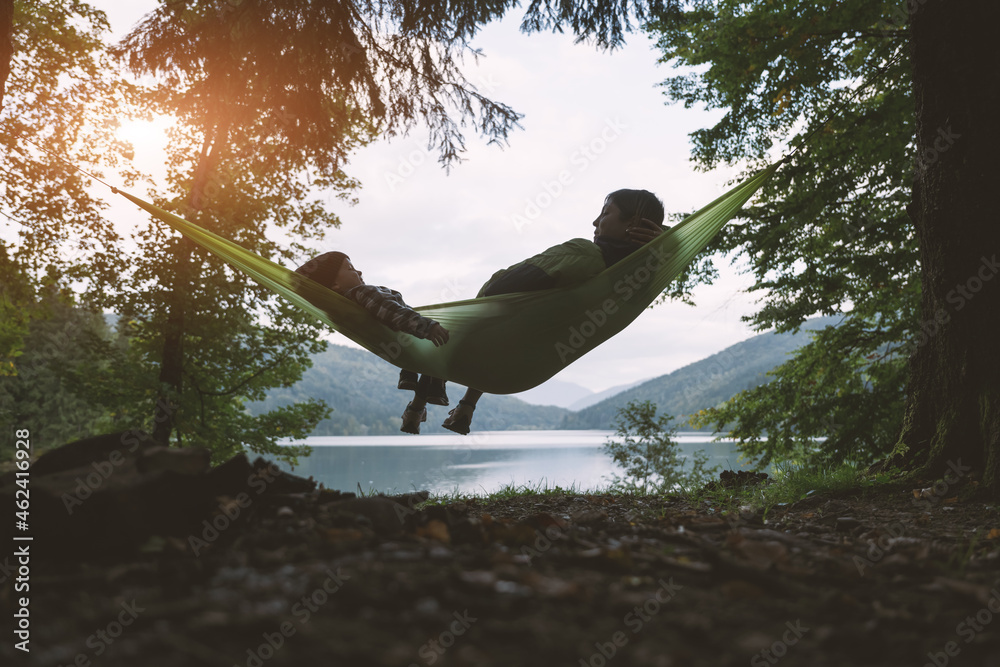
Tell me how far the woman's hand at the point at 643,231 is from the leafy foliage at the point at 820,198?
1.45 m

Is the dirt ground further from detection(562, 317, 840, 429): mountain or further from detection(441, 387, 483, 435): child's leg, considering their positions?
detection(562, 317, 840, 429): mountain

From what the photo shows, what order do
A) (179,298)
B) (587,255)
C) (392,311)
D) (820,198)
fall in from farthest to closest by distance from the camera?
(179,298) < (820,198) < (587,255) < (392,311)

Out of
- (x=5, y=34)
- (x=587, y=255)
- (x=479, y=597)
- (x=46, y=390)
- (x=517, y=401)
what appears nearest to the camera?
(x=479, y=597)

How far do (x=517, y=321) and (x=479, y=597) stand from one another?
146cm

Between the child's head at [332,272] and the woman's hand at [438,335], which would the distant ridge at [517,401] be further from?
the woman's hand at [438,335]

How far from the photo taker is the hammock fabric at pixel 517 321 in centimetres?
228

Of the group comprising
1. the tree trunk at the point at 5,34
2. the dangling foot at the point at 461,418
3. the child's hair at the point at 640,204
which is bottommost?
the dangling foot at the point at 461,418

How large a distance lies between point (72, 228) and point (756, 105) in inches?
255

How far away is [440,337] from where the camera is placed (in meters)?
2.12

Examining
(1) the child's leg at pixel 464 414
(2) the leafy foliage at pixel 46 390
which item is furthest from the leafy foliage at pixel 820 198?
(2) the leafy foliage at pixel 46 390

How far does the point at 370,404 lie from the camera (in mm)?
93688

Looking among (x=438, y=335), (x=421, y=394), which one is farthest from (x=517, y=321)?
(x=421, y=394)

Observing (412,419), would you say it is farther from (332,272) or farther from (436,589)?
(436,589)

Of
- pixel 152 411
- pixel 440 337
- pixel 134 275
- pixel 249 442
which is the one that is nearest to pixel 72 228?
pixel 134 275
